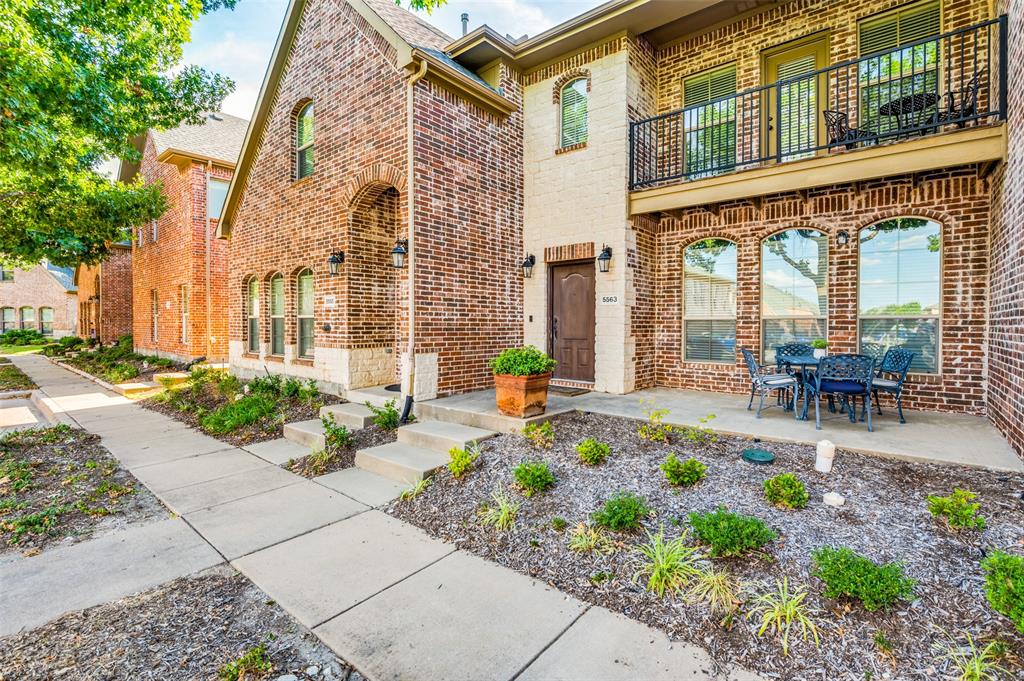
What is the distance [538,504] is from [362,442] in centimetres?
295

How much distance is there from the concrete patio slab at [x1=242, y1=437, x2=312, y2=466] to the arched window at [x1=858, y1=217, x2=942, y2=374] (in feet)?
25.8

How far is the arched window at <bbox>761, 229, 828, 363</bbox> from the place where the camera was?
6.77m

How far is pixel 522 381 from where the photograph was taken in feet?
17.7

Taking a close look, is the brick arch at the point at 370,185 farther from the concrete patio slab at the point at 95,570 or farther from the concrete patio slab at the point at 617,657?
the concrete patio slab at the point at 617,657

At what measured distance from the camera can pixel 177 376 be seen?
11656 mm

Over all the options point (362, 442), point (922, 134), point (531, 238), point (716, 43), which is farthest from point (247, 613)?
point (716, 43)

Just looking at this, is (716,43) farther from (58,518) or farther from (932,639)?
(58,518)

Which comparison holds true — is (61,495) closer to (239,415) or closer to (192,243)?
(239,415)

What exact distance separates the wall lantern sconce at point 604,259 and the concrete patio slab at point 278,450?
16.9ft

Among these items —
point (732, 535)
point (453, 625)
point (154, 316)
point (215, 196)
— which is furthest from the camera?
point (154, 316)


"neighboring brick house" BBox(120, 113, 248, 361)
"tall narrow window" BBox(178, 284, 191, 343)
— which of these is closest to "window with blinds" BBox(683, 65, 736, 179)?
"neighboring brick house" BBox(120, 113, 248, 361)

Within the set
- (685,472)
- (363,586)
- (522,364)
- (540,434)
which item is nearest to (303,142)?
(522,364)

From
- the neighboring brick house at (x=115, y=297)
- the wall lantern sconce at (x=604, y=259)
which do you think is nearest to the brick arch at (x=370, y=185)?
the wall lantern sconce at (x=604, y=259)

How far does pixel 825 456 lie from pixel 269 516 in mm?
4936
